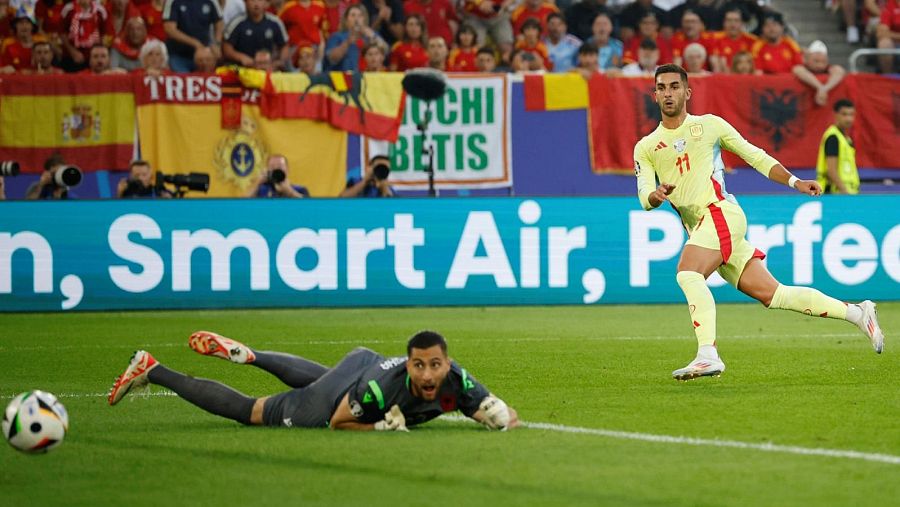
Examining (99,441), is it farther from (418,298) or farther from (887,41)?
(887,41)

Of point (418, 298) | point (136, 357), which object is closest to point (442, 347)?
point (136, 357)

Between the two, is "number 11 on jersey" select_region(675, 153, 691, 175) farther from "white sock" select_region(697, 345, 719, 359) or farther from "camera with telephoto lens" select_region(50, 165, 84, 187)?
"camera with telephoto lens" select_region(50, 165, 84, 187)

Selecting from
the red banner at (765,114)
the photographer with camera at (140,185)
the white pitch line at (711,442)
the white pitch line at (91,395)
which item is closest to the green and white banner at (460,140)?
the red banner at (765,114)

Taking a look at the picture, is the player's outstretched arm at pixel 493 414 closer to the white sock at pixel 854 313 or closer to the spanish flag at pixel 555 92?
the white sock at pixel 854 313

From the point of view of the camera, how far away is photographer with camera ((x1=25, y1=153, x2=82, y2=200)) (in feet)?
55.0

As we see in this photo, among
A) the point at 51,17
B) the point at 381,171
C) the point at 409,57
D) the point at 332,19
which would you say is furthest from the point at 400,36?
the point at 51,17

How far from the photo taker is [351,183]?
1952cm

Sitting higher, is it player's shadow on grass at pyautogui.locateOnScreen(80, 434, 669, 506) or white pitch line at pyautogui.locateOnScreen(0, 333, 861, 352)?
player's shadow on grass at pyautogui.locateOnScreen(80, 434, 669, 506)

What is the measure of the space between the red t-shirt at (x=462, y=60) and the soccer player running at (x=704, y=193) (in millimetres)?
10577

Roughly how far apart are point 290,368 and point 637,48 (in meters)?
14.7

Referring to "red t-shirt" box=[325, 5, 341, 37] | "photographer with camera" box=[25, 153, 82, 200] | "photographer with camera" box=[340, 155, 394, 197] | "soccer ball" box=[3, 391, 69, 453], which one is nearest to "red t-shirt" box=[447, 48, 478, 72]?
"red t-shirt" box=[325, 5, 341, 37]

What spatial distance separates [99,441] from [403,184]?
12.4m

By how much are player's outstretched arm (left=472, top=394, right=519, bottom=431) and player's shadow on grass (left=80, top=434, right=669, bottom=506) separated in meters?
0.31

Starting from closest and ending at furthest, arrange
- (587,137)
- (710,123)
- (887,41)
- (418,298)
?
(710,123) < (418,298) < (587,137) < (887,41)
